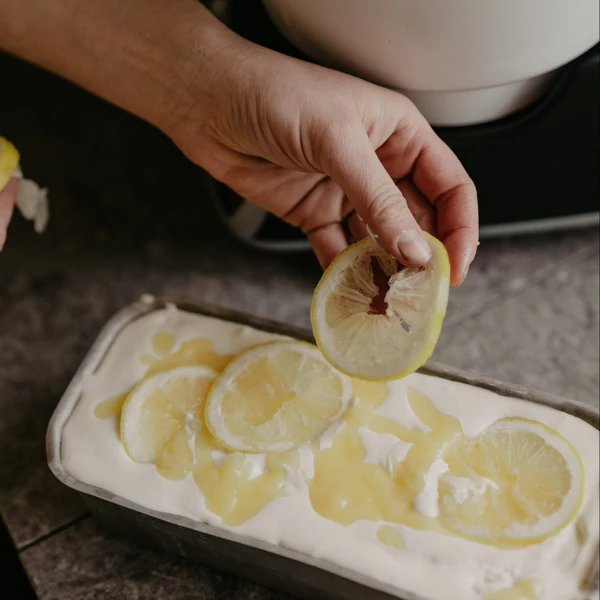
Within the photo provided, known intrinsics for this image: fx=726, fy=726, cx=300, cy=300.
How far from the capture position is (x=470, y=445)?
672 mm

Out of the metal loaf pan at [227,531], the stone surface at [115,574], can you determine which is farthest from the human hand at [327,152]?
the stone surface at [115,574]

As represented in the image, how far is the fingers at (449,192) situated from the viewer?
0.70m

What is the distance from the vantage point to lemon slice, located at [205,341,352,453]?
2.24 ft

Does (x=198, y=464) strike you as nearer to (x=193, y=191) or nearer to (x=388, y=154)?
(x=388, y=154)

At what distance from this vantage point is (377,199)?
63 cm

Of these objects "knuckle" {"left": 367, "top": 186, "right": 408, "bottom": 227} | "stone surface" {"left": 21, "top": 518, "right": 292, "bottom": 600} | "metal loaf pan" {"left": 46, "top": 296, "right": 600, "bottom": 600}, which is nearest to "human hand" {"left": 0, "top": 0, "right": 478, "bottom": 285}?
"knuckle" {"left": 367, "top": 186, "right": 408, "bottom": 227}

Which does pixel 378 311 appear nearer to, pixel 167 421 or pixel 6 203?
pixel 167 421

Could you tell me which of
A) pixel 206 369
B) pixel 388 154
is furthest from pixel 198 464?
pixel 388 154

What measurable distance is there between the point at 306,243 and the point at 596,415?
1.29 ft

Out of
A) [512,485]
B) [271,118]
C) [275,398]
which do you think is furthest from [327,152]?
[512,485]

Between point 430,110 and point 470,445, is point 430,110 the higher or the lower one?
the higher one

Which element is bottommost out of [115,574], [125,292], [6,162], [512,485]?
[115,574]

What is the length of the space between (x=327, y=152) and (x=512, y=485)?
0.34 metres

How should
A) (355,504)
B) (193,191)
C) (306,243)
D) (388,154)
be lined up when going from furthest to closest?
1. (193,191)
2. (306,243)
3. (388,154)
4. (355,504)
